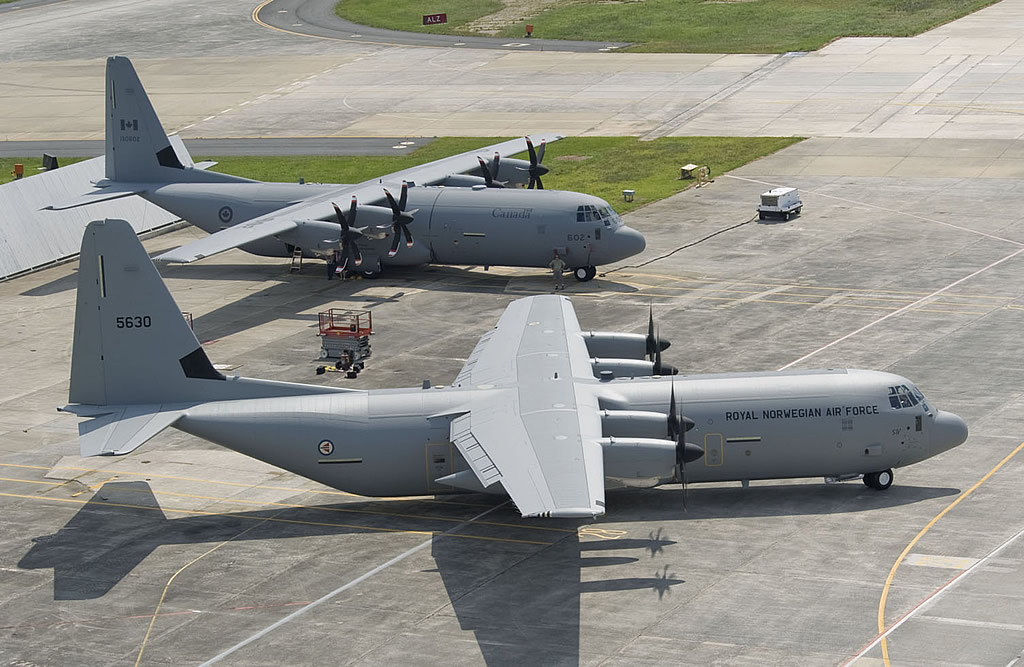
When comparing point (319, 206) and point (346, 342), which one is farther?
point (319, 206)

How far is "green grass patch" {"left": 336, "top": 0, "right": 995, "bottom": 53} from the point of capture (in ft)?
405

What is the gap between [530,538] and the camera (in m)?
40.9

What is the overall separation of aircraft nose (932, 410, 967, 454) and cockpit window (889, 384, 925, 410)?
31.5 inches

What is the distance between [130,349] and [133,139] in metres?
33.5

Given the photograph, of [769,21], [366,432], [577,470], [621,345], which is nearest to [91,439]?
[366,432]

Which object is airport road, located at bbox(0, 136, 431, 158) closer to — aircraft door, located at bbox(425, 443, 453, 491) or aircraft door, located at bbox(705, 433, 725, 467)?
aircraft door, located at bbox(425, 443, 453, 491)

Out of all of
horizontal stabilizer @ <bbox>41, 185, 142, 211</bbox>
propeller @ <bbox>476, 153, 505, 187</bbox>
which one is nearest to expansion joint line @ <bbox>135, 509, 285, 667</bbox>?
horizontal stabilizer @ <bbox>41, 185, 142, 211</bbox>

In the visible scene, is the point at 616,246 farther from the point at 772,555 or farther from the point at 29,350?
the point at 772,555

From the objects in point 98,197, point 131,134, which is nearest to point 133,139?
point 131,134

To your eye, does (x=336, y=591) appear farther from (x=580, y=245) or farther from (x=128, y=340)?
(x=580, y=245)

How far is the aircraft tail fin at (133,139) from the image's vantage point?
73125 mm

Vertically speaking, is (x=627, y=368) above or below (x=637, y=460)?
above

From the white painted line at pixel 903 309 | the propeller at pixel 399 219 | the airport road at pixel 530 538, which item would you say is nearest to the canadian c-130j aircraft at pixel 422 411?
the airport road at pixel 530 538

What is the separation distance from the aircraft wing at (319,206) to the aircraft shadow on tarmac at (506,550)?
1713 centimetres
